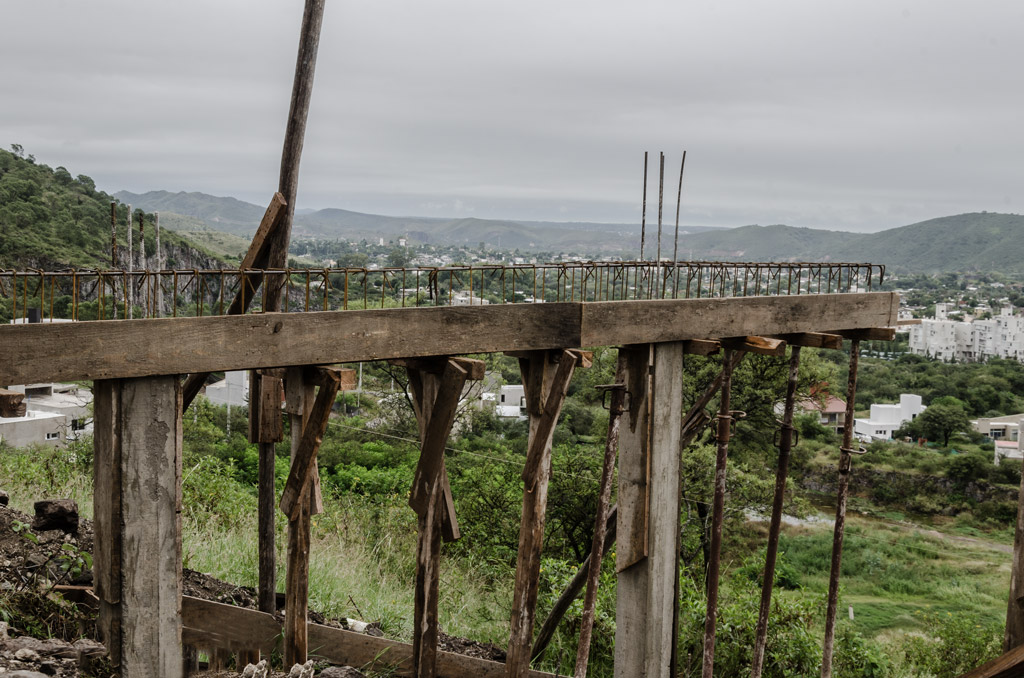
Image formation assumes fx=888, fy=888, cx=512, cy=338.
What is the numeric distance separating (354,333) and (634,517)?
6.83 feet

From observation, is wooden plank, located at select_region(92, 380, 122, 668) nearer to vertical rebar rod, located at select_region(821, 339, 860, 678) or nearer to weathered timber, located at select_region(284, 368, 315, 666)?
weathered timber, located at select_region(284, 368, 315, 666)

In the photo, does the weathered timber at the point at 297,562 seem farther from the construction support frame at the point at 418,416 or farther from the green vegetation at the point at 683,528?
the green vegetation at the point at 683,528

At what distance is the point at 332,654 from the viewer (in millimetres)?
5879

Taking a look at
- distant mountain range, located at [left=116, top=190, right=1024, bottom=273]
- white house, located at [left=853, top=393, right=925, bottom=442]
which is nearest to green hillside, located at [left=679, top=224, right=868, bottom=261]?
distant mountain range, located at [left=116, top=190, right=1024, bottom=273]

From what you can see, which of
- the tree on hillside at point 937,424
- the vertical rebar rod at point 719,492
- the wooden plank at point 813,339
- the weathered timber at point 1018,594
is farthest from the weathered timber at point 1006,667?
the tree on hillside at point 937,424

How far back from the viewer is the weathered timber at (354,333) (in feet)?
12.0

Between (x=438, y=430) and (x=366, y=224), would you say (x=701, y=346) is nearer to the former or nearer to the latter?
(x=438, y=430)

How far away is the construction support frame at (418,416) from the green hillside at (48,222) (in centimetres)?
1200

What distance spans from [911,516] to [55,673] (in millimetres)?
38875

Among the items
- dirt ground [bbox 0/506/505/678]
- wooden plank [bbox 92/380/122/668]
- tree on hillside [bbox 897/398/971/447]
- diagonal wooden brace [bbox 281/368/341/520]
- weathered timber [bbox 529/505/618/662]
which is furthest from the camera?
tree on hillside [bbox 897/398/971/447]

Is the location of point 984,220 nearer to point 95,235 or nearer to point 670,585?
point 95,235

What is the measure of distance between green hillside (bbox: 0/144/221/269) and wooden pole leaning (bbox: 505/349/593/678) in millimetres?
12632

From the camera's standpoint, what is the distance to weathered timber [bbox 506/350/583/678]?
477 cm

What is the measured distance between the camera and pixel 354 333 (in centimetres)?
426
